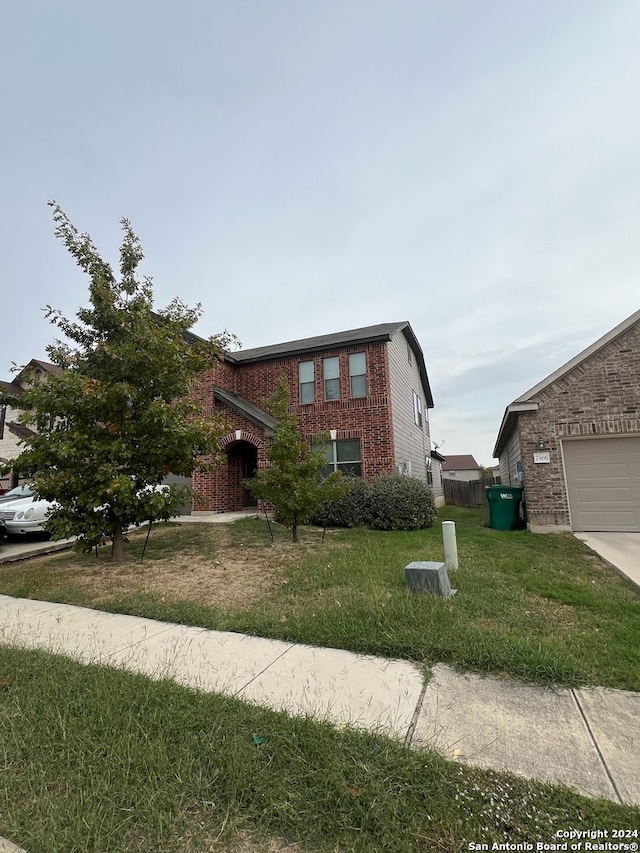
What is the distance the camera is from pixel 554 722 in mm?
2527

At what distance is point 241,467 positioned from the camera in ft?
50.6

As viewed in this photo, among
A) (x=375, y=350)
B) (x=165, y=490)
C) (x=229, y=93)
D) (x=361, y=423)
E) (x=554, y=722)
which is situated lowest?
(x=554, y=722)

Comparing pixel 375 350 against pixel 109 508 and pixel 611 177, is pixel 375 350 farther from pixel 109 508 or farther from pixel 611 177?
pixel 109 508

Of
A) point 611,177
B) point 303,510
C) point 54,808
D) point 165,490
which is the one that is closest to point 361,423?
point 303,510

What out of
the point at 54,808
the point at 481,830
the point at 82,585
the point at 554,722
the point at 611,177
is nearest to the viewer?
the point at 481,830

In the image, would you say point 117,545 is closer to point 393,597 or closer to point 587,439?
point 393,597

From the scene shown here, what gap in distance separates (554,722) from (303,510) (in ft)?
20.8

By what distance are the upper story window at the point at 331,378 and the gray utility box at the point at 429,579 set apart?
9.89 m

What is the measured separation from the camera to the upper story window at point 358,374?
46.2 ft

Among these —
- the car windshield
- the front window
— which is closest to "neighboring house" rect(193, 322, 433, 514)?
the front window

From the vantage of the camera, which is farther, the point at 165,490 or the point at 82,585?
the point at 165,490

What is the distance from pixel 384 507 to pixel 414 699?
8339mm

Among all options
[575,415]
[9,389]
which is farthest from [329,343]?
[9,389]

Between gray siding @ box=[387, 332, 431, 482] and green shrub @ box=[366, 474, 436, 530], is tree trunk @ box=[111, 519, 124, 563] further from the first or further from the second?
gray siding @ box=[387, 332, 431, 482]
